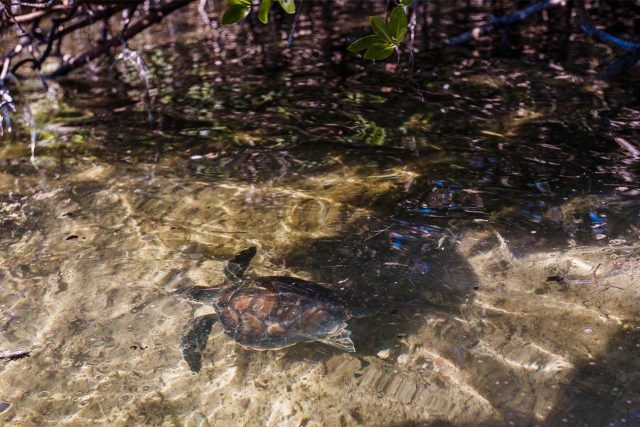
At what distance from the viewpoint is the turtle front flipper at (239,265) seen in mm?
3477

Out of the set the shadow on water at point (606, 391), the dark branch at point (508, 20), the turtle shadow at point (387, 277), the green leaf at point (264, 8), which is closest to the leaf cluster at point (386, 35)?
the green leaf at point (264, 8)

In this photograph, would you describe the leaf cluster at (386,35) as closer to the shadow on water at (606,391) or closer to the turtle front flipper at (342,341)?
the turtle front flipper at (342,341)

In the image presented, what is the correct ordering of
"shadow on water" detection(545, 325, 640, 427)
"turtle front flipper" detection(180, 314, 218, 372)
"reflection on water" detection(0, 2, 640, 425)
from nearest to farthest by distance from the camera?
"shadow on water" detection(545, 325, 640, 427) → "reflection on water" detection(0, 2, 640, 425) → "turtle front flipper" detection(180, 314, 218, 372)

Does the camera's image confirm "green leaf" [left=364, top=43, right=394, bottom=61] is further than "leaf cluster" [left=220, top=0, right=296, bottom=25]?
Yes

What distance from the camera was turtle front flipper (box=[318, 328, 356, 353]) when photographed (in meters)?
2.94

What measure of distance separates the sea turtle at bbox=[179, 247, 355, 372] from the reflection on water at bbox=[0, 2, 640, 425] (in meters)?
0.07

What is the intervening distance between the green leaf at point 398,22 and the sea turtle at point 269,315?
142 centimetres

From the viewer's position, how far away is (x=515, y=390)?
2.62m

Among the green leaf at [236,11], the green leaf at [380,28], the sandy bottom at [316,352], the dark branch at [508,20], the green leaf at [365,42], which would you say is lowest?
the sandy bottom at [316,352]

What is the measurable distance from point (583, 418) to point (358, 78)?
17.3 ft

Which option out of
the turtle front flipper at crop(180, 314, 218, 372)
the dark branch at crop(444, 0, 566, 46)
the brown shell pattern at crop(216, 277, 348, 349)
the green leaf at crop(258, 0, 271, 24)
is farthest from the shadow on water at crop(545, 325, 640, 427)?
the dark branch at crop(444, 0, 566, 46)

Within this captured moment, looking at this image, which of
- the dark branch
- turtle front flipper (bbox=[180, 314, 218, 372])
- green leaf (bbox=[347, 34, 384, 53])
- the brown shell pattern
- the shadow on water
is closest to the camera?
the shadow on water

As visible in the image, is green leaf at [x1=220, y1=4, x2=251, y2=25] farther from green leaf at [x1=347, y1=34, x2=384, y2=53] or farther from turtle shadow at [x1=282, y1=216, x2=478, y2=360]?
turtle shadow at [x1=282, y1=216, x2=478, y2=360]

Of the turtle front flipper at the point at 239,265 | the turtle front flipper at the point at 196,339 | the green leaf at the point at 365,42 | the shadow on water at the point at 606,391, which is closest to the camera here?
the shadow on water at the point at 606,391
